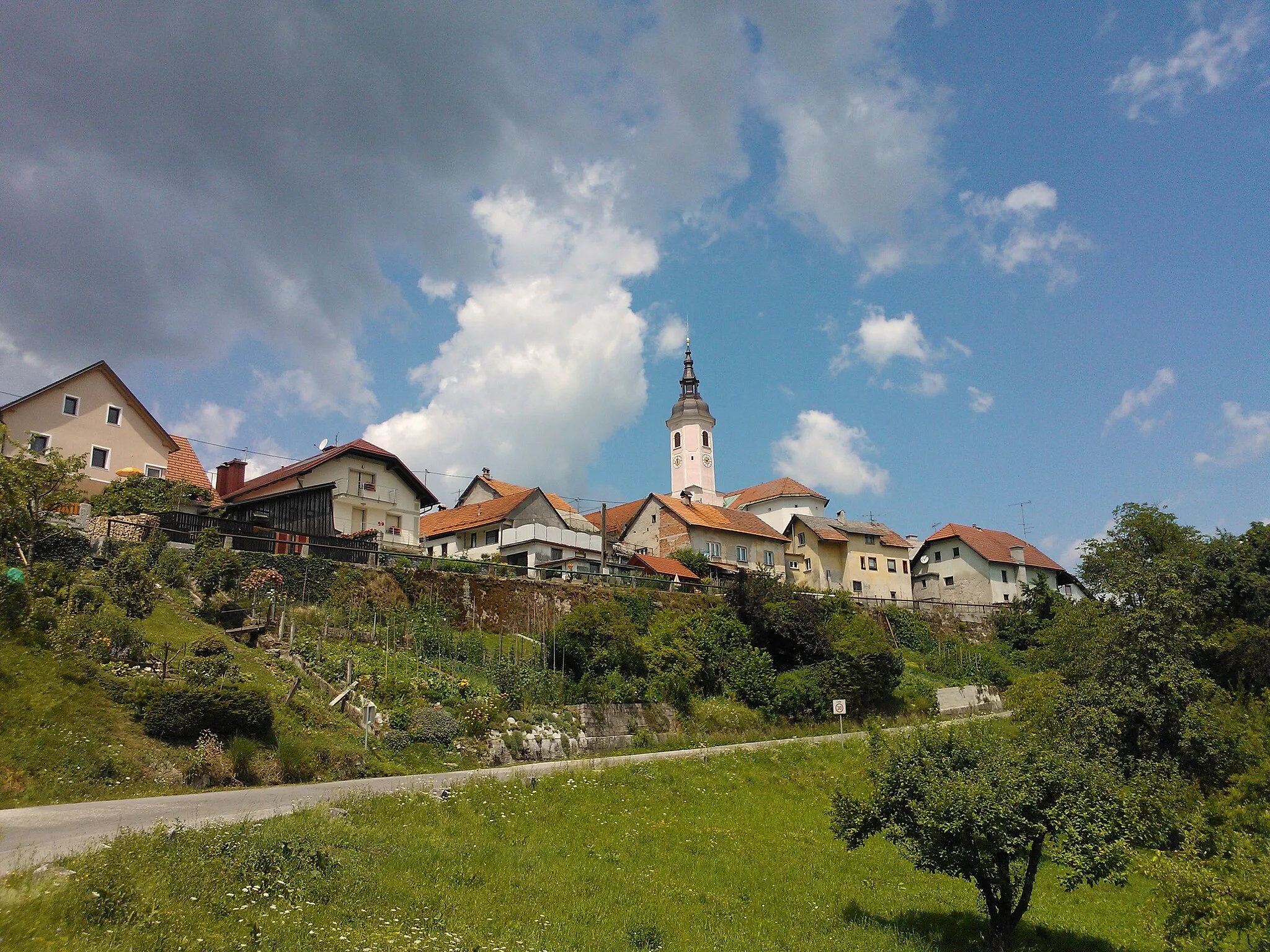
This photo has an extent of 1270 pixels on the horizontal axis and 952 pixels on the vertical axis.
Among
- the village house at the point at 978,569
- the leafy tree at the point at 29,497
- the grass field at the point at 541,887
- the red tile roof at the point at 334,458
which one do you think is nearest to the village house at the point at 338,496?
the red tile roof at the point at 334,458

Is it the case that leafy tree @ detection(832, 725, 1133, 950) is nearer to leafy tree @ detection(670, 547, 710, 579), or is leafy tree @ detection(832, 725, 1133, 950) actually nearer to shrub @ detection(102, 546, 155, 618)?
shrub @ detection(102, 546, 155, 618)

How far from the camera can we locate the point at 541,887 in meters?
13.3

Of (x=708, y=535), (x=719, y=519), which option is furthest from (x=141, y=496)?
(x=719, y=519)

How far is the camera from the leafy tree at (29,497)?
24125 millimetres

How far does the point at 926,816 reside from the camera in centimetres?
1305

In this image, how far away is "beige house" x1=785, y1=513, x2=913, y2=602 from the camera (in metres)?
70.8

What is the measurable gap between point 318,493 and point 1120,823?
39.4 metres

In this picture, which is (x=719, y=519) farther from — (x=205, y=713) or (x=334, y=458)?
(x=205, y=713)

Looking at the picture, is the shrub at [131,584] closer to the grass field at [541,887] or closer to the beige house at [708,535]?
the grass field at [541,887]

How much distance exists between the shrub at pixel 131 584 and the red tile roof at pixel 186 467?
18984 mm

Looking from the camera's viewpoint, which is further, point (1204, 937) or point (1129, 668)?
point (1129, 668)

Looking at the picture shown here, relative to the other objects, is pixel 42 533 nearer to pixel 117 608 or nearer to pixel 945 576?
pixel 117 608

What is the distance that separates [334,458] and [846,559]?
43.0m

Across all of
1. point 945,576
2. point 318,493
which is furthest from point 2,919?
point 945,576
